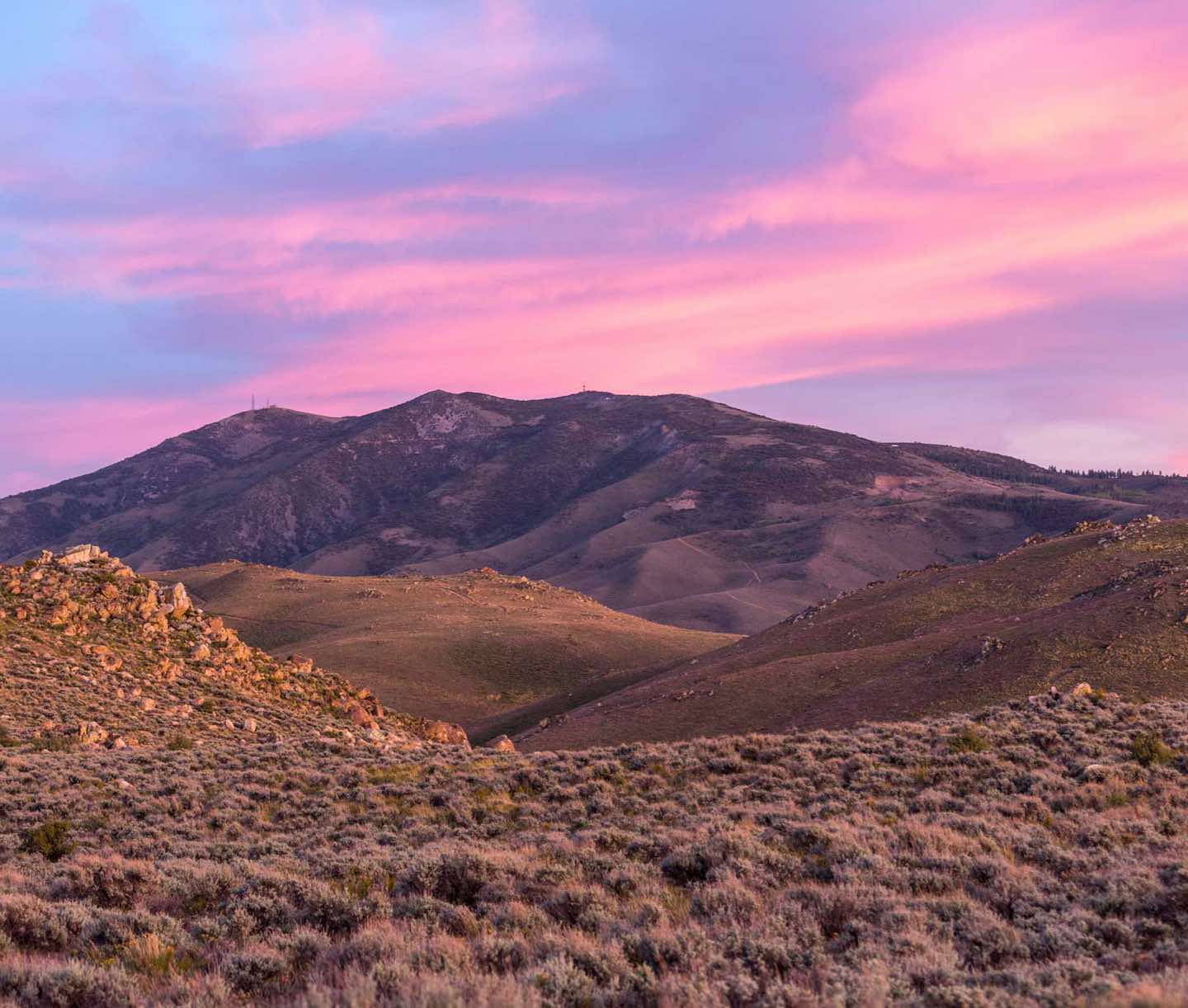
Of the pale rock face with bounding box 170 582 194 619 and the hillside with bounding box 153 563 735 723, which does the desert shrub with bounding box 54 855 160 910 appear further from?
the hillside with bounding box 153 563 735 723

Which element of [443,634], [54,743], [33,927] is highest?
[33,927]

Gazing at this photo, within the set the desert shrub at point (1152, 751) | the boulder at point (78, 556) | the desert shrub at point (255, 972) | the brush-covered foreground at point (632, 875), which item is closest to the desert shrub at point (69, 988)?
the brush-covered foreground at point (632, 875)

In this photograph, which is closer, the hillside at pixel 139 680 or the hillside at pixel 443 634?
the hillside at pixel 139 680

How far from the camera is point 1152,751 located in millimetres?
16125

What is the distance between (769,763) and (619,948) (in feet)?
38.1

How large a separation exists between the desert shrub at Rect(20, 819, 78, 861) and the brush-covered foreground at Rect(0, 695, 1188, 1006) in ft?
0.21

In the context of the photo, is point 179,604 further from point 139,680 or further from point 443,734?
point 443,734

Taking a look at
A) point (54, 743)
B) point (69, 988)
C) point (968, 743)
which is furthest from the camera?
point (54, 743)

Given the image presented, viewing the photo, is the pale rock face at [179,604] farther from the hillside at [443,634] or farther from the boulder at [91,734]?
the hillside at [443,634]

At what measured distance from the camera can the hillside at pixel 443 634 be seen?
191 feet

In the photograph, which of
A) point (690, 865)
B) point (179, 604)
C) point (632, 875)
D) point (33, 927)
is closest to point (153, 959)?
point (33, 927)

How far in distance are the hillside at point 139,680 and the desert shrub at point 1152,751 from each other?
1833 centimetres

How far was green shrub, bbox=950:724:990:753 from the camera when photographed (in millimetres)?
17234

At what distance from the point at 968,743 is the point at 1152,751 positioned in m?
3.15
